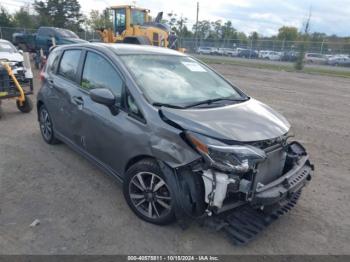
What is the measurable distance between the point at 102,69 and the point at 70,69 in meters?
0.97

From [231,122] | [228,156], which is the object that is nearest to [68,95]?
[231,122]

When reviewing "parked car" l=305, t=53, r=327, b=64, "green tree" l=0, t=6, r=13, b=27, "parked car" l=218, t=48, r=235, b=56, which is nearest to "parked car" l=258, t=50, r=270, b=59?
"parked car" l=218, t=48, r=235, b=56

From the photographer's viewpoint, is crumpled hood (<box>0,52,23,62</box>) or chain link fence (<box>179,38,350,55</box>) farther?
chain link fence (<box>179,38,350,55</box>)

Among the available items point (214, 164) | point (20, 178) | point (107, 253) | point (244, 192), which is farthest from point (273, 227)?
point (20, 178)

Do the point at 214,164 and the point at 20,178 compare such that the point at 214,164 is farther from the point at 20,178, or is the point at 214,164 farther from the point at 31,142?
the point at 31,142

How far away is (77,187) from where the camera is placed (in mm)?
3834

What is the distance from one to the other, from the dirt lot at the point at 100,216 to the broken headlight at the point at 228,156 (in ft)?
2.77

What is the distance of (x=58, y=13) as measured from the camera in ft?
149

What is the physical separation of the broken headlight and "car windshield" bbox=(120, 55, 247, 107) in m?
0.74

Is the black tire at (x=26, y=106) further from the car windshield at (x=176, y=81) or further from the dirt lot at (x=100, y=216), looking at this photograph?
the car windshield at (x=176, y=81)

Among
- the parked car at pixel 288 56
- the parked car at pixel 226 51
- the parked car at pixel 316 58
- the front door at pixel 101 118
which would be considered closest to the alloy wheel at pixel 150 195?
the front door at pixel 101 118

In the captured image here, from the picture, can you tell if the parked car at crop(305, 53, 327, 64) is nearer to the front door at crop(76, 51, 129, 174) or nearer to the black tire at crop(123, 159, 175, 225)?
the front door at crop(76, 51, 129, 174)

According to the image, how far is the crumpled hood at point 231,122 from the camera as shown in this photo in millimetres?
2764

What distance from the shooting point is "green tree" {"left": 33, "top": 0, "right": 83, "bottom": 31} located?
44344 mm
